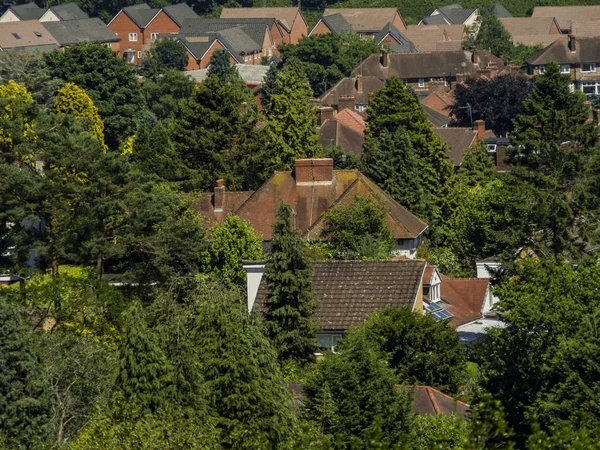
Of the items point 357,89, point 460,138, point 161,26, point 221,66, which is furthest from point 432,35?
point 460,138

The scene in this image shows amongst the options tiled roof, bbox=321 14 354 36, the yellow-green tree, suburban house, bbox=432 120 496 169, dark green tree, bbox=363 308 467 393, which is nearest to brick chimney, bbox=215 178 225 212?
dark green tree, bbox=363 308 467 393

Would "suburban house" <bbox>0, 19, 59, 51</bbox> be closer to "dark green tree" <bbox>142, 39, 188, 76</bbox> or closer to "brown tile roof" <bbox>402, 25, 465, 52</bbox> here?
"dark green tree" <bbox>142, 39, 188, 76</bbox>

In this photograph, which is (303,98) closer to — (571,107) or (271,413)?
(571,107)

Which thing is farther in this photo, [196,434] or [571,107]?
[571,107]

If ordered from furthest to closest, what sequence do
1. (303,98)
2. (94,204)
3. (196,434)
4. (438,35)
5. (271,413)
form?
(438,35), (303,98), (94,204), (271,413), (196,434)

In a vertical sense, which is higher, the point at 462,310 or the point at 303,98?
the point at 303,98

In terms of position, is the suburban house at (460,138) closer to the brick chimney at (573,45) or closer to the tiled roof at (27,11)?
the brick chimney at (573,45)

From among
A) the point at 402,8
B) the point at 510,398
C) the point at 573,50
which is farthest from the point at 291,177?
the point at 402,8

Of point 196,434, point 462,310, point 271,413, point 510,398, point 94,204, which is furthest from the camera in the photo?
point 462,310

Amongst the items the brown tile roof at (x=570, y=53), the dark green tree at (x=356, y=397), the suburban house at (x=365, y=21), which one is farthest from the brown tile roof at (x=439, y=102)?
the dark green tree at (x=356, y=397)
